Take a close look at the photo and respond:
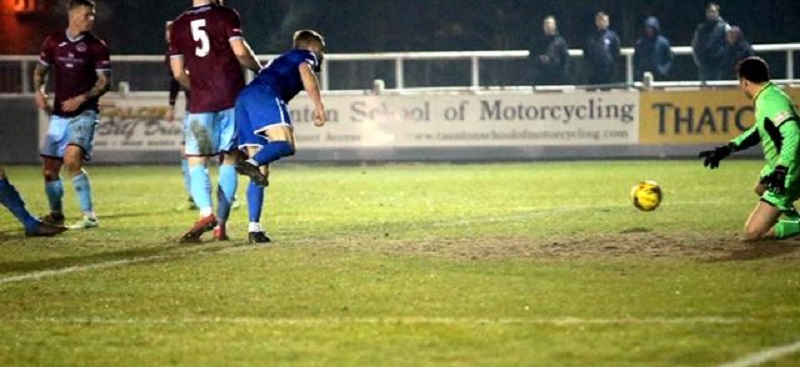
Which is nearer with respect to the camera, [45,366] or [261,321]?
[45,366]

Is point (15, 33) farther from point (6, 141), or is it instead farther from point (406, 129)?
point (406, 129)

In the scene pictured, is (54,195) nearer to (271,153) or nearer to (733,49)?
(271,153)

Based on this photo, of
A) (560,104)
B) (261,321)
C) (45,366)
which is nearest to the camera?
(45,366)

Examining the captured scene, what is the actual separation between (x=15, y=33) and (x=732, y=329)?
29246mm

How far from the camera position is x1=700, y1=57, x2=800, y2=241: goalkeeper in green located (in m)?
13.4

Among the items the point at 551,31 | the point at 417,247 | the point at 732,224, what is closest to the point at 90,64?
the point at 417,247

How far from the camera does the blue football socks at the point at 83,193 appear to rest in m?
16.4

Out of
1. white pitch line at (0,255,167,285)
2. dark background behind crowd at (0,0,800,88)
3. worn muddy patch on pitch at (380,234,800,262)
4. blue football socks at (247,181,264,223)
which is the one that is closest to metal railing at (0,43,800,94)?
dark background behind crowd at (0,0,800,88)

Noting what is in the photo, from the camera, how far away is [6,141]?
29.4 metres

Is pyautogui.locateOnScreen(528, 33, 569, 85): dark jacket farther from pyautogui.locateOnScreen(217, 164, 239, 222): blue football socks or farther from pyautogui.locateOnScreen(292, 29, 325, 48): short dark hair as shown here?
pyautogui.locateOnScreen(292, 29, 325, 48): short dark hair

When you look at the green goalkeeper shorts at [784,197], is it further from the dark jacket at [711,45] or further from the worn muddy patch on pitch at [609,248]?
the dark jacket at [711,45]

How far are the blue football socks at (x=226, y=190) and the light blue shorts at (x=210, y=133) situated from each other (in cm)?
18

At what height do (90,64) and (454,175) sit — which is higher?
(90,64)

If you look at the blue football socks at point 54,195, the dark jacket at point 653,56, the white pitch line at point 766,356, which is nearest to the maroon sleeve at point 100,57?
the blue football socks at point 54,195
